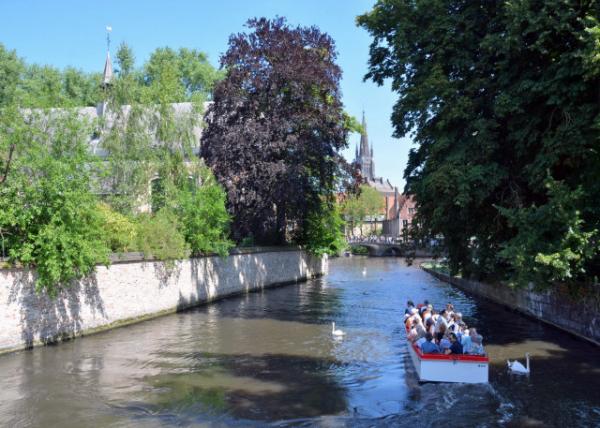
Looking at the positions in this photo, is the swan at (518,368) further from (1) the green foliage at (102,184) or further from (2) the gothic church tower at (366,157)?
(2) the gothic church tower at (366,157)

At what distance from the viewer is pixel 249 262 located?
36.3m

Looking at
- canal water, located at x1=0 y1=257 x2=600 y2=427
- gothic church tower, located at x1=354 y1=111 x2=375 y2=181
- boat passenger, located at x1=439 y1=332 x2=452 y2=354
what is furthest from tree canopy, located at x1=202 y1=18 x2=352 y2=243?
gothic church tower, located at x1=354 y1=111 x2=375 y2=181

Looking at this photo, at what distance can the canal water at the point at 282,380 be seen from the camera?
11648 mm

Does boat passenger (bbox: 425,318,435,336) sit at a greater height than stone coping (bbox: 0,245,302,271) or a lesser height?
lesser

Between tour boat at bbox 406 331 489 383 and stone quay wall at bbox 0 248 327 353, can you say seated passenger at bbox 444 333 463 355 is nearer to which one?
tour boat at bbox 406 331 489 383

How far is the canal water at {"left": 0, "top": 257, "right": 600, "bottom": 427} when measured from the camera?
38.2ft

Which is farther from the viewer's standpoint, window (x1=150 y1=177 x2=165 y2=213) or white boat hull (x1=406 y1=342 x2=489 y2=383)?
window (x1=150 y1=177 x2=165 y2=213)

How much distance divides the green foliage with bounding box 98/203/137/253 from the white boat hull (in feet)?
41.3

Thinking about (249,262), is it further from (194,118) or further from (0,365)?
(0,365)

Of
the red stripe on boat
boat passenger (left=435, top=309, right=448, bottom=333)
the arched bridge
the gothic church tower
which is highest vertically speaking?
the gothic church tower

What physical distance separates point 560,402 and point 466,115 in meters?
9.66

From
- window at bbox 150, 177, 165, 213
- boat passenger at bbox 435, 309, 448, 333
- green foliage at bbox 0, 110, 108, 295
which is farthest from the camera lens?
window at bbox 150, 177, 165, 213

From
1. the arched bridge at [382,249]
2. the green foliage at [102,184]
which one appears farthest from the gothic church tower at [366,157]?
the green foliage at [102,184]

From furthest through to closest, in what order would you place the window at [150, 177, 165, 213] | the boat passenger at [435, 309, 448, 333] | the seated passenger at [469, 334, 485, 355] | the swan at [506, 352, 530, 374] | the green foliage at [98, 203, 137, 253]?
1. the window at [150, 177, 165, 213]
2. the green foliage at [98, 203, 137, 253]
3. the boat passenger at [435, 309, 448, 333]
4. the swan at [506, 352, 530, 374]
5. the seated passenger at [469, 334, 485, 355]
